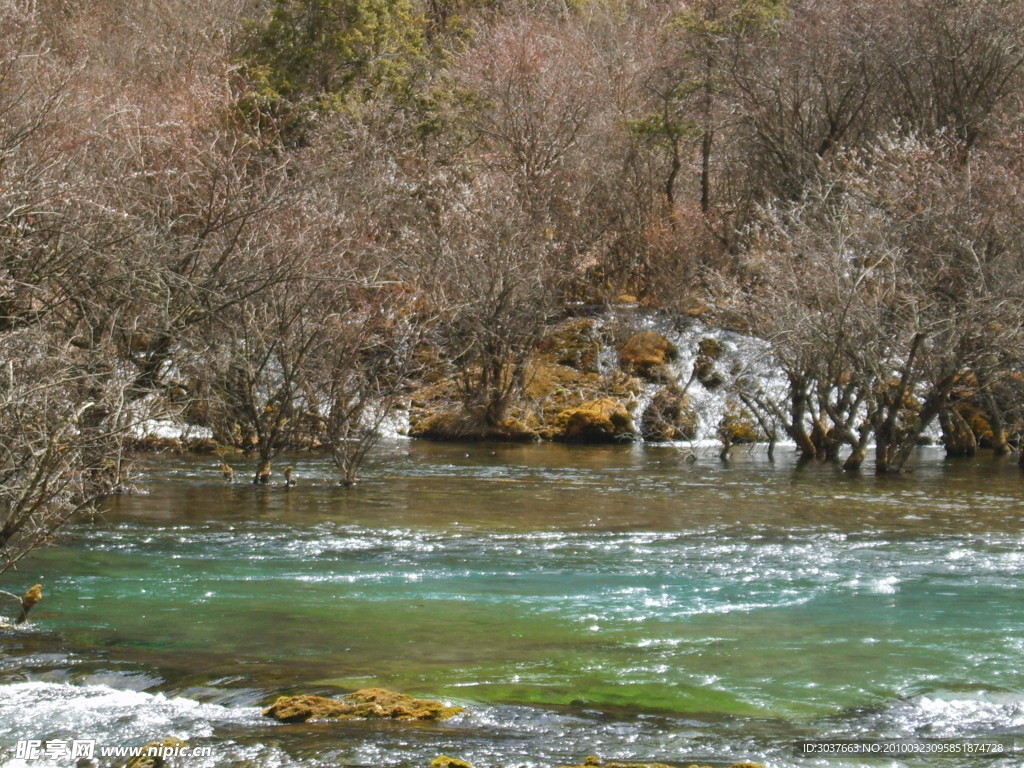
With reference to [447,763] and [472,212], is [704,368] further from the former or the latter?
[447,763]

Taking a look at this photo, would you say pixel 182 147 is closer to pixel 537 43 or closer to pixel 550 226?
pixel 550 226

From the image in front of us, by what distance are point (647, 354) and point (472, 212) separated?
5829 mm

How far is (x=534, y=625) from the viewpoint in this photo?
9938 mm

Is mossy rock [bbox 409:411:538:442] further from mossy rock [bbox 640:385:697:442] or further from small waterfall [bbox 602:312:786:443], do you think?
small waterfall [bbox 602:312:786:443]

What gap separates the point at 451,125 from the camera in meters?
36.5

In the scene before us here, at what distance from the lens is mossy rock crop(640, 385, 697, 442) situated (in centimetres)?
2750

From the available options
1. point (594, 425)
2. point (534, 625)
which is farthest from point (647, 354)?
point (534, 625)

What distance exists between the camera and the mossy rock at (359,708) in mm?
7141

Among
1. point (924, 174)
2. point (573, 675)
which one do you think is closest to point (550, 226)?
point (924, 174)

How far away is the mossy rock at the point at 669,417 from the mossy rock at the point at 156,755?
21.2 m

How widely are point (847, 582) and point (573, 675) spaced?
14.1 ft

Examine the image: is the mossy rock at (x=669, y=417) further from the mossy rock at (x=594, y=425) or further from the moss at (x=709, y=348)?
the moss at (x=709, y=348)

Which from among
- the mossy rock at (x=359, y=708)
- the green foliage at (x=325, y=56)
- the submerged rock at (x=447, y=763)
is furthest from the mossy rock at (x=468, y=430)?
the submerged rock at (x=447, y=763)

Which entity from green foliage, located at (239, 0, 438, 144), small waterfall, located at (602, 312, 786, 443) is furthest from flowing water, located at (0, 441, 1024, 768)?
green foliage, located at (239, 0, 438, 144)
